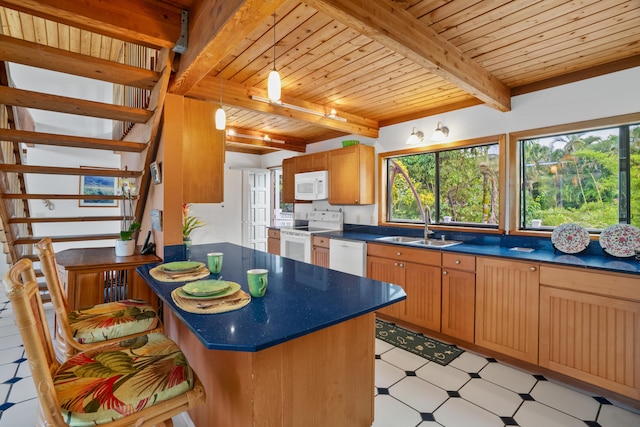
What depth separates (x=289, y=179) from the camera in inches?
210

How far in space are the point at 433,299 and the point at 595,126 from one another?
2.01 metres

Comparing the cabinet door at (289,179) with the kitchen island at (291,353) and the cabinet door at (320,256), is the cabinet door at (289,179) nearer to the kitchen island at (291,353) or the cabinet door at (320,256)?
the cabinet door at (320,256)

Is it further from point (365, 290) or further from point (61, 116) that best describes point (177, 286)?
point (61, 116)

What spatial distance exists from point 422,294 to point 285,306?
84.5 inches

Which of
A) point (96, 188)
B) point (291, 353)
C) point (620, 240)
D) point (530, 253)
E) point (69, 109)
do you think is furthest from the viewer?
point (96, 188)

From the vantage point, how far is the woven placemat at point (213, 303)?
1262mm

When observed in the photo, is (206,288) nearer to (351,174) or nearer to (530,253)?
(530,253)

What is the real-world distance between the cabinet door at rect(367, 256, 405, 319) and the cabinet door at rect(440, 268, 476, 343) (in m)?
0.47

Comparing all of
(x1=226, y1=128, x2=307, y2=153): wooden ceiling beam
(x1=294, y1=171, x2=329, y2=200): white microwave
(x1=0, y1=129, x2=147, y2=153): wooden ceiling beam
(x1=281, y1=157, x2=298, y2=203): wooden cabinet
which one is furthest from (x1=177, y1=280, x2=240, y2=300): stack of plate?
(x1=281, y1=157, x2=298, y2=203): wooden cabinet

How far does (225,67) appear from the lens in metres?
2.56

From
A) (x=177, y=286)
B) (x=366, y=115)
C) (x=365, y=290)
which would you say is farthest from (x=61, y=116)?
(x=365, y=290)

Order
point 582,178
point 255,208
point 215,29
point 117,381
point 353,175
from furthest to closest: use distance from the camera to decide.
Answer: point 255,208, point 353,175, point 582,178, point 215,29, point 117,381

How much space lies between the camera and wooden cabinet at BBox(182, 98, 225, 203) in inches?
98.2

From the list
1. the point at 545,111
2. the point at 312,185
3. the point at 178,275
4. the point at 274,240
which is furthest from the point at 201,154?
the point at 545,111
